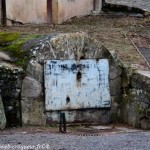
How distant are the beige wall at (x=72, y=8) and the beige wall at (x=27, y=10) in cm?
65

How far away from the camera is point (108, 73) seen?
1116cm

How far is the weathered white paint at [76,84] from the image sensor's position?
10742 millimetres

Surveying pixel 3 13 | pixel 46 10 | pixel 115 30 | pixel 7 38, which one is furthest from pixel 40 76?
pixel 46 10

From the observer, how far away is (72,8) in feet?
61.8

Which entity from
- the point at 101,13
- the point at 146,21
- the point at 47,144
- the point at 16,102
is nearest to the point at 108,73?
the point at 16,102

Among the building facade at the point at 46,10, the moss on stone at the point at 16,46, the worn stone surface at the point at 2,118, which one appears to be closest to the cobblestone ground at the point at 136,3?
the building facade at the point at 46,10

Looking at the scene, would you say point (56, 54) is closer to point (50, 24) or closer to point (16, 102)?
point (16, 102)

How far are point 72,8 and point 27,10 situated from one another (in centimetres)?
267

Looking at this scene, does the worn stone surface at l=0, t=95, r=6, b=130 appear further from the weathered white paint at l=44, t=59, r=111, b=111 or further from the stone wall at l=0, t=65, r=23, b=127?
the weathered white paint at l=44, t=59, r=111, b=111

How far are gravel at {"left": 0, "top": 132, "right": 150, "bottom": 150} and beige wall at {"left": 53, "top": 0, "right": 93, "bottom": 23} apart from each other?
908cm

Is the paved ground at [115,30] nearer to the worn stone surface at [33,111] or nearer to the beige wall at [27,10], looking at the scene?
the beige wall at [27,10]

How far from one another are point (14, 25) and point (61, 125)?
6.05 metres

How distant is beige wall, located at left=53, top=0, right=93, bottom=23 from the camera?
18.0 metres

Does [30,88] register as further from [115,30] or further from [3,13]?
[115,30]
